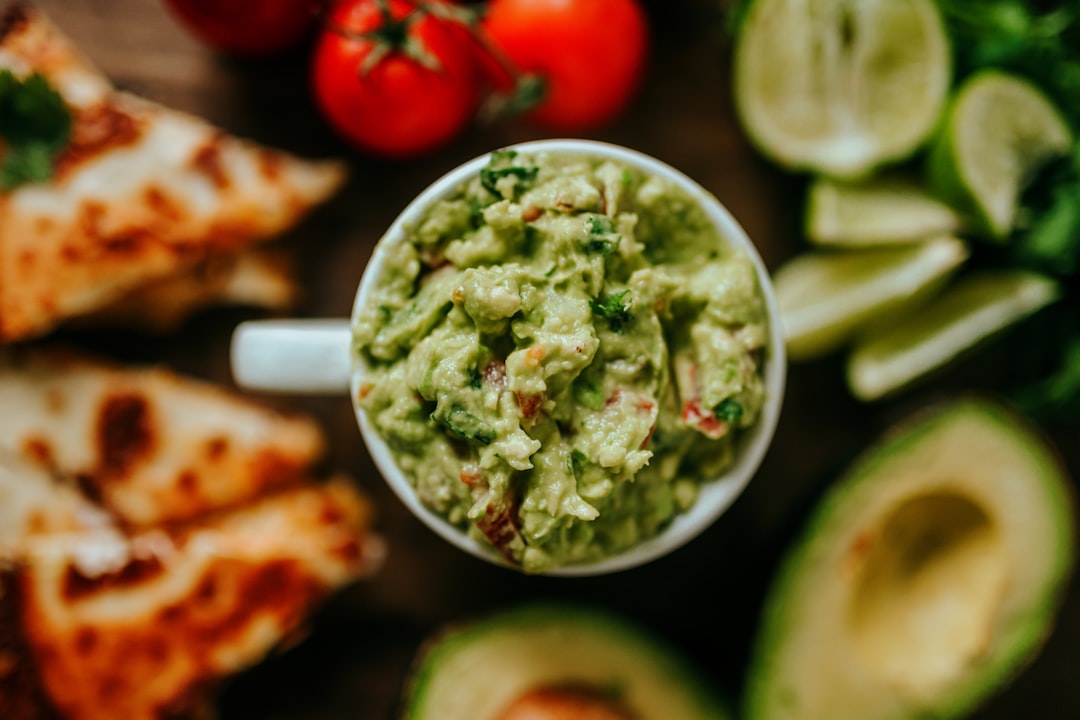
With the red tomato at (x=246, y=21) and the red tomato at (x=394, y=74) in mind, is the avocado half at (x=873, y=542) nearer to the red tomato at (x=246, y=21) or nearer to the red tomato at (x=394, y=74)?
the red tomato at (x=394, y=74)

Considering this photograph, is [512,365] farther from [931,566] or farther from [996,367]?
[996,367]

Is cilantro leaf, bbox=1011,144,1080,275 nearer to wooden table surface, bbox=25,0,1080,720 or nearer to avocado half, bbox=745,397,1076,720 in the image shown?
wooden table surface, bbox=25,0,1080,720

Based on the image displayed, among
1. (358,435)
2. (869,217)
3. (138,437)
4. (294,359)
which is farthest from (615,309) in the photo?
(138,437)

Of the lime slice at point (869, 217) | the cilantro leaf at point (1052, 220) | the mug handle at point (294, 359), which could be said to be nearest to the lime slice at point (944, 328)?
the cilantro leaf at point (1052, 220)

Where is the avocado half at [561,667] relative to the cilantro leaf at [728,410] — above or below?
below

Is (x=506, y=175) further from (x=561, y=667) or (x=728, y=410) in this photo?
(x=561, y=667)

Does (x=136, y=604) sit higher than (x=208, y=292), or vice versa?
(x=208, y=292)

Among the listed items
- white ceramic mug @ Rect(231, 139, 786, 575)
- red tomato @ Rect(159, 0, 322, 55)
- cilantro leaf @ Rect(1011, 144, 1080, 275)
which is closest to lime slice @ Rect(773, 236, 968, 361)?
cilantro leaf @ Rect(1011, 144, 1080, 275)
